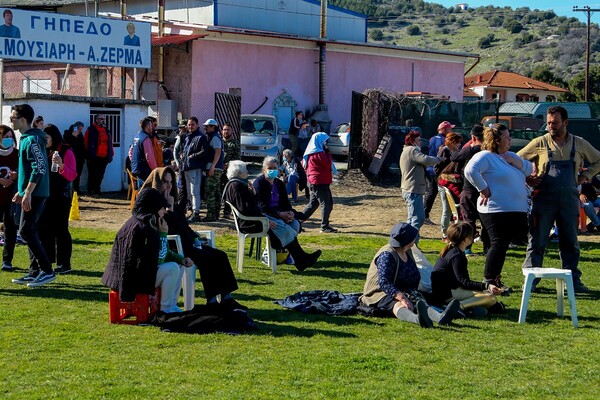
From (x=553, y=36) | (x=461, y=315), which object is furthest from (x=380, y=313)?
(x=553, y=36)

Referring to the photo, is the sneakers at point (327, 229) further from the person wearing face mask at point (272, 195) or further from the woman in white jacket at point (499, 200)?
the woman in white jacket at point (499, 200)

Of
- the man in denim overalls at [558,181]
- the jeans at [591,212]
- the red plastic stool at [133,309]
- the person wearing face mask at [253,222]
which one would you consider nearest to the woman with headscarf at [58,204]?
the person wearing face mask at [253,222]

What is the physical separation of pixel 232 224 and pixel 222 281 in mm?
7911

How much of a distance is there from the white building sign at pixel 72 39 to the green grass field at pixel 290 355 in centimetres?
1299

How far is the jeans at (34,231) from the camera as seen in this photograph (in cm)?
1030

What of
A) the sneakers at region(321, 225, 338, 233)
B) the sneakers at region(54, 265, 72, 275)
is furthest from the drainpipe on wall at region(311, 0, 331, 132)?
the sneakers at region(54, 265, 72, 275)

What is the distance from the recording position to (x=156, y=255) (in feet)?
27.5

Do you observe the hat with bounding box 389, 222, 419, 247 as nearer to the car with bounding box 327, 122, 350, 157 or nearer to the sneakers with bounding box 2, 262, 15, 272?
the sneakers with bounding box 2, 262, 15, 272

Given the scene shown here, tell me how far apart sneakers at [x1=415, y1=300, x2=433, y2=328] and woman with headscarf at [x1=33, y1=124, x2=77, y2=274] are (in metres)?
4.74

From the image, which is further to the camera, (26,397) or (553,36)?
(553,36)

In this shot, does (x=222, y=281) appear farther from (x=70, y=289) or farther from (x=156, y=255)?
(x=70, y=289)

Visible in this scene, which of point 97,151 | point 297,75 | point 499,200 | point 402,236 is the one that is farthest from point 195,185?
point 297,75

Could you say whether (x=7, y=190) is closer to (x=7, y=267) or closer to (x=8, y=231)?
(x=8, y=231)

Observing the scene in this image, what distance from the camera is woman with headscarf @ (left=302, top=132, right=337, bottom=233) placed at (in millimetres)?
15844
